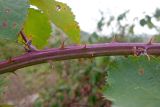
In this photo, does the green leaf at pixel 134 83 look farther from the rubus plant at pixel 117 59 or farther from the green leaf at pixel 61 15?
the green leaf at pixel 61 15

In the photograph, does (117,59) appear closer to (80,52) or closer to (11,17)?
(80,52)

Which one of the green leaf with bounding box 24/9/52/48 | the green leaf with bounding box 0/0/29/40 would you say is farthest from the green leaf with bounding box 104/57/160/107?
the green leaf with bounding box 24/9/52/48

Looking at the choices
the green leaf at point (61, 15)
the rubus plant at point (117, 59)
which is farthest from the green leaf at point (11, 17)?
the green leaf at point (61, 15)

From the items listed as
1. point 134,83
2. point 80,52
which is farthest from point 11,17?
point 134,83

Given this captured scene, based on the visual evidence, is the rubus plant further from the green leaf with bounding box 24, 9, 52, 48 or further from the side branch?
the green leaf with bounding box 24, 9, 52, 48

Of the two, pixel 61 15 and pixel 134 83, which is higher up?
pixel 61 15
